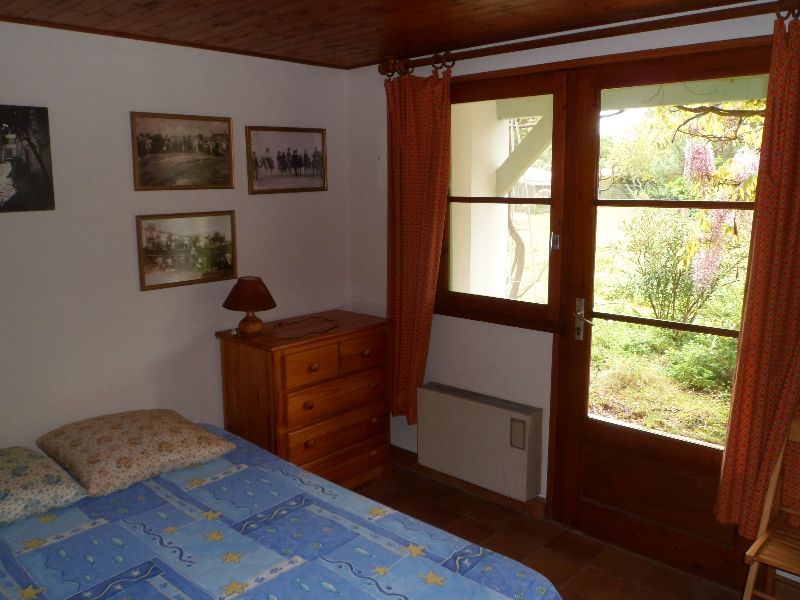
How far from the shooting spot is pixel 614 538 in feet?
10.9

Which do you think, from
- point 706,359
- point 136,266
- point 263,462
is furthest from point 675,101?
point 136,266

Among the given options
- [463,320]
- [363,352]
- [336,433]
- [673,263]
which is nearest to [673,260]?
[673,263]

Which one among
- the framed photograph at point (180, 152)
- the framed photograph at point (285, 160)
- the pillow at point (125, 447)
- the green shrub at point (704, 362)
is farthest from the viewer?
the framed photograph at point (285, 160)

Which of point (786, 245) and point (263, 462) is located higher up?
point (786, 245)

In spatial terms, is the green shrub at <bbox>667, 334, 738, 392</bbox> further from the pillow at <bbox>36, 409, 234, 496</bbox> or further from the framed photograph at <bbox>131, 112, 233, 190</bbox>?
the framed photograph at <bbox>131, 112, 233, 190</bbox>

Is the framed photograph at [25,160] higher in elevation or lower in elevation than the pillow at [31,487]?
higher

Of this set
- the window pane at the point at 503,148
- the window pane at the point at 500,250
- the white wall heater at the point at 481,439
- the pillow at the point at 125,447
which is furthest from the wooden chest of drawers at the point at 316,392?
the window pane at the point at 503,148

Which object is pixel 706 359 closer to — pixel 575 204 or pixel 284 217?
pixel 575 204

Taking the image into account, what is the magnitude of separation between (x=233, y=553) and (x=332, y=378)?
150 centimetres

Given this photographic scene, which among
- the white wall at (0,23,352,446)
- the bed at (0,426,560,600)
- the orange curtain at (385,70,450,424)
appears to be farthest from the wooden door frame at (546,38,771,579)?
the white wall at (0,23,352,446)

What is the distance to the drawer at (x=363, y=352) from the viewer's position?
12.1ft

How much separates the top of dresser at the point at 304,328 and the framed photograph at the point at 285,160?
0.74m

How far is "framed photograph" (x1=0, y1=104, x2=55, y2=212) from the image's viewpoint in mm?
2820

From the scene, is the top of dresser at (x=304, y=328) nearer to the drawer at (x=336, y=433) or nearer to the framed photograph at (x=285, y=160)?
the drawer at (x=336, y=433)
